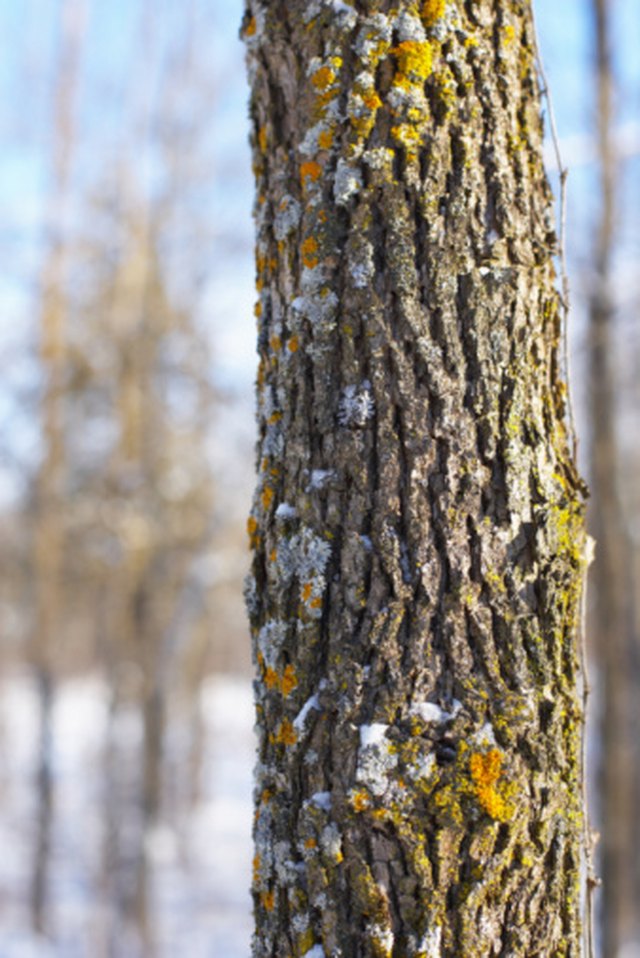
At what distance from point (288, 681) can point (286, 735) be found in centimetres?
9

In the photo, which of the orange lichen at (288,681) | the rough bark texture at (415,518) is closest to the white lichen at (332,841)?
the rough bark texture at (415,518)

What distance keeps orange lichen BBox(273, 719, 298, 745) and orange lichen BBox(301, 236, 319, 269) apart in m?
0.77

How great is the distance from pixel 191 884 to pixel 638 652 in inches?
314

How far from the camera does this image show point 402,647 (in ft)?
4.43

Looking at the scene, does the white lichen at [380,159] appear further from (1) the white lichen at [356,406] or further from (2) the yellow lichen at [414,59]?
(1) the white lichen at [356,406]

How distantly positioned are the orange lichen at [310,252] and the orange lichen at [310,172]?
105 mm

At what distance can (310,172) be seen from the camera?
1.51 metres

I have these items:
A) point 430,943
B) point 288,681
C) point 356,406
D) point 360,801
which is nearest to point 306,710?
point 288,681

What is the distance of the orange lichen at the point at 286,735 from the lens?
1.42 m

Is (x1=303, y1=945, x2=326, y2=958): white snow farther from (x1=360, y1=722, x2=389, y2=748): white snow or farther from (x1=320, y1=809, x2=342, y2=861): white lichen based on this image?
(x1=360, y1=722, x2=389, y2=748): white snow

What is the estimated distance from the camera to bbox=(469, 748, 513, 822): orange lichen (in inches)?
52.1

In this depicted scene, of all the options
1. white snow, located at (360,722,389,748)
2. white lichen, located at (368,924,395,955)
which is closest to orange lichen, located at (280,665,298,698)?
white snow, located at (360,722,389,748)

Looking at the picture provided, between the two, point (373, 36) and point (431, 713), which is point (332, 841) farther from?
point (373, 36)

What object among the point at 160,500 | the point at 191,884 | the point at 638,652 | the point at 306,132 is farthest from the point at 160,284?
the point at 191,884
